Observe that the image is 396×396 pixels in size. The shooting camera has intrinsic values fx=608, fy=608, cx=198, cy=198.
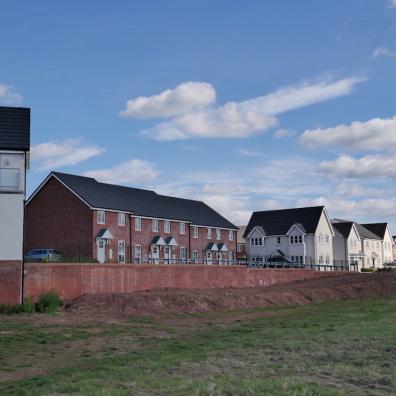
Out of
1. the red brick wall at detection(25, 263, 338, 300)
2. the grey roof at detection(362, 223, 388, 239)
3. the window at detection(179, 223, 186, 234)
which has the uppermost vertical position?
the grey roof at detection(362, 223, 388, 239)

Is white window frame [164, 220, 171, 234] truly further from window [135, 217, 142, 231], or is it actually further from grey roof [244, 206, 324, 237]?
grey roof [244, 206, 324, 237]

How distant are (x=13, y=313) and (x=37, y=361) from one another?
45.1 ft

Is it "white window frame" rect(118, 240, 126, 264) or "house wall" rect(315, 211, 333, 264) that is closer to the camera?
"white window frame" rect(118, 240, 126, 264)

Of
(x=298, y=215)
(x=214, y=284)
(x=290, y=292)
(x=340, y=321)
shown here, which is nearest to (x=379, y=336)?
(x=340, y=321)

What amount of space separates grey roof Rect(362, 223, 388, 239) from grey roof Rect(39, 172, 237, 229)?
37732 millimetres

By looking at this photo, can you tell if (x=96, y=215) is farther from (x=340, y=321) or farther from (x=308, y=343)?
(x=308, y=343)

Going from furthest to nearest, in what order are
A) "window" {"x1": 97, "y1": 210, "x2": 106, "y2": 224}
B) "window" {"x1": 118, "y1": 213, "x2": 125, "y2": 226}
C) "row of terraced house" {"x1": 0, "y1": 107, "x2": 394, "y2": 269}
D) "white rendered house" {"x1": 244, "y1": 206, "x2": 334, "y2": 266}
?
"white rendered house" {"x1": 244, "y1": 206, "x2": 334, "y2": 266} < "window" {"x1": 118, "y1": 213, "x2": 125, "y2": 226} < "window" {"x1": 97, "y1": 210, "x2": 106, "y2": 224} < "row of terraced house" {"x1": 0, "y1": 107, "x2": 394, "y2": 269}

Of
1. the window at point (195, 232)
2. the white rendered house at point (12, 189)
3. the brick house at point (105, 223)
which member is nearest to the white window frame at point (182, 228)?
the brick house at point (105, 223)

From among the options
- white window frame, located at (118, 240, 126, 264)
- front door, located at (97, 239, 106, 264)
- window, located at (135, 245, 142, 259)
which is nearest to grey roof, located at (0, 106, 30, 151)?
front door, located at (97, 239, 106, 264)

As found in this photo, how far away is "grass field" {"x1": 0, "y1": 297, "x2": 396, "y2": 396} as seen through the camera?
35.7 ft

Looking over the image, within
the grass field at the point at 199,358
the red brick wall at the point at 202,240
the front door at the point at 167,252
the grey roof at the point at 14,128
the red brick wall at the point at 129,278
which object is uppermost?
the grey roof at the point at 14,128

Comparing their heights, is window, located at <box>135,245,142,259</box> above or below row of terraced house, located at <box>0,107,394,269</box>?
below

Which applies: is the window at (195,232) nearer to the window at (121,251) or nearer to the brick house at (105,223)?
the brick house at (105,223)

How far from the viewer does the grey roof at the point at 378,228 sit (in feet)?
340
